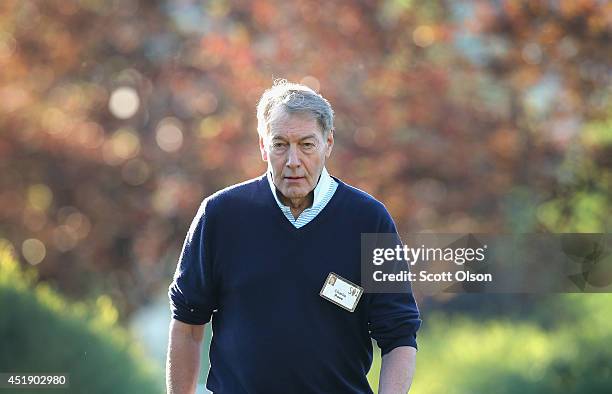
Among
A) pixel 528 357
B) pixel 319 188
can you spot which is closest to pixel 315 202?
pixel 319 188

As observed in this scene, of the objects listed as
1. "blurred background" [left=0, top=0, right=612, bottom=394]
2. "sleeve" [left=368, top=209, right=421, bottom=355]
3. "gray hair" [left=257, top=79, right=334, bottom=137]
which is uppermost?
"blurred background" [left=0, top=0, right=612, bottom=394]

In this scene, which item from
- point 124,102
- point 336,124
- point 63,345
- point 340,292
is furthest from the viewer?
point 124,102

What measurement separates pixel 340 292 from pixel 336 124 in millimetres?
6805

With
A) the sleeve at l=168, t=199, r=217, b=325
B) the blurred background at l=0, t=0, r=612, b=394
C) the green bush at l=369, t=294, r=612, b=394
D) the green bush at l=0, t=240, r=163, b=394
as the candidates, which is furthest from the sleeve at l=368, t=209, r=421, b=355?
the blurred background at l=0, t=0, r=612, b=394

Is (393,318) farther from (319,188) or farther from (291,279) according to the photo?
(319,188)

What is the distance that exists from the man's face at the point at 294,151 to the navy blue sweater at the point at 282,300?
10 cm

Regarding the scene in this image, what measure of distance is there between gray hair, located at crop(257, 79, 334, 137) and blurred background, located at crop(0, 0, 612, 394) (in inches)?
A: 216

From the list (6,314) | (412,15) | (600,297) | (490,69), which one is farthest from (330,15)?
(6,314)

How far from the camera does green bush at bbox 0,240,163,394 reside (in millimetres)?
5938

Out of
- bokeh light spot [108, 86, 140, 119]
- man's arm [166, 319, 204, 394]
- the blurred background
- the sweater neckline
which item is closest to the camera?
the sweater neckline

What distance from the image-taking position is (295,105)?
2.79 meters

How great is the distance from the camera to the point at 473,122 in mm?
→ 9180

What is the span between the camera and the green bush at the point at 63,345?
5.94m

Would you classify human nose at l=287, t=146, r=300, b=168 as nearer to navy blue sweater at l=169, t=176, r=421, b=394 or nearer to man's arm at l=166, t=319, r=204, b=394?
navy blue sweater at l=169, t=176, r=421, b=394
